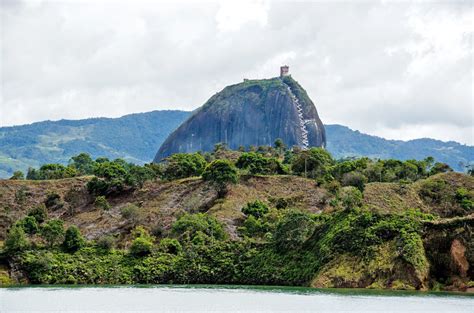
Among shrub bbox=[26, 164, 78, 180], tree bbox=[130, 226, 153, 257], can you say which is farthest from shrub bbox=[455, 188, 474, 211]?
shrub bbox=[26, 164, 78, 180]

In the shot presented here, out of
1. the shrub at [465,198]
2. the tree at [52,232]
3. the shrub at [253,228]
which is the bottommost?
the tree at [52,232]

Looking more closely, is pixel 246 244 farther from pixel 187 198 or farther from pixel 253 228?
pixel 187 198

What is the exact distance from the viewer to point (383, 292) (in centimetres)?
8331

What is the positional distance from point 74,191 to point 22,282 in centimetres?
4720

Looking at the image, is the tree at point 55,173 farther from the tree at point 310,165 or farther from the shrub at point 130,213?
the tree at point 310,165

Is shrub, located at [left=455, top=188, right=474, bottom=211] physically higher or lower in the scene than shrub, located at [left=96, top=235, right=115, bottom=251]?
higher

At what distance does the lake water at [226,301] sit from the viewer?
64.3m

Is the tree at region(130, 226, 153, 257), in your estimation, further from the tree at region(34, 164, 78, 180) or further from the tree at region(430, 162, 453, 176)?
the tree at region(430, 162, 453, 176)

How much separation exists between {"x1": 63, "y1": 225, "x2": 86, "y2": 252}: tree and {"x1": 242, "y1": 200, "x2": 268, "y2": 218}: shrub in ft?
95.8

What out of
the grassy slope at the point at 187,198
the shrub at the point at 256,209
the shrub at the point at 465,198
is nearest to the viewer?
the shrub at the point at 465,198

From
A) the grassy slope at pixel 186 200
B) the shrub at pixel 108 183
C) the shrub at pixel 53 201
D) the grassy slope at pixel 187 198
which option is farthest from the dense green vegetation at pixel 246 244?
the shrub at pixel 108 183

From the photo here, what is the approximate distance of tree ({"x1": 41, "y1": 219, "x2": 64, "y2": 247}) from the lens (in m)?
111

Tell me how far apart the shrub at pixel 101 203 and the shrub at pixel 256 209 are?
25.5 meters

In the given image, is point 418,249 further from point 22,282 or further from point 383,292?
point 22,282
